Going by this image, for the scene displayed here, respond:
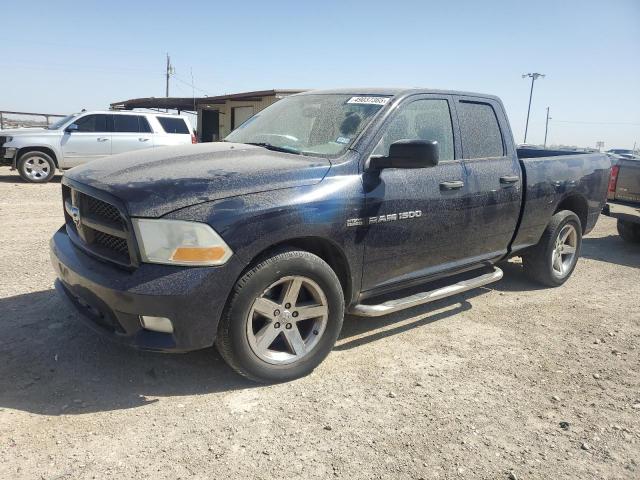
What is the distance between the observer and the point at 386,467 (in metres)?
2.49

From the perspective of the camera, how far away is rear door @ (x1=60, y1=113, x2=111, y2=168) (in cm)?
1251

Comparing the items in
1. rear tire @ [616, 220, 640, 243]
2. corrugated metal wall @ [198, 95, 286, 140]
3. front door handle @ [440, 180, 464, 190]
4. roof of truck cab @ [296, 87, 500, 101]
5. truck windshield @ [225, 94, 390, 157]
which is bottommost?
rear tire @ [616, 220, 640, 243]

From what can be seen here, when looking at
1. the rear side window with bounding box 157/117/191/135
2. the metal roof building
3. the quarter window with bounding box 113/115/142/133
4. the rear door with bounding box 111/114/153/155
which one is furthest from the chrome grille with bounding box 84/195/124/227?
the metal roof building

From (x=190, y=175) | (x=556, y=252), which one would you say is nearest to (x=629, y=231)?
(x=556, y=252)

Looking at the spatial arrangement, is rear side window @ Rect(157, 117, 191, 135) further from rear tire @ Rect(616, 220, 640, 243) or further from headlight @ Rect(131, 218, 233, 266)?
headlight @ Rect(131, 218, 233, 266)

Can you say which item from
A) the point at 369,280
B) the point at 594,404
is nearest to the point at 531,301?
the point at 594,404

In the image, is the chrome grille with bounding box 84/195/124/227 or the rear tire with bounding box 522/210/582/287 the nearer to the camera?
the chrome grille with bounding box 84/195/124/227

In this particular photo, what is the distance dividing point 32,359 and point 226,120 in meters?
26.1

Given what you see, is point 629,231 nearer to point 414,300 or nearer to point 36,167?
point 414,300

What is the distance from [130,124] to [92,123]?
903 mm

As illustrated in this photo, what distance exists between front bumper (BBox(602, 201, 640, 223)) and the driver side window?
4.64 meters

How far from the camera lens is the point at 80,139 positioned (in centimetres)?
1261

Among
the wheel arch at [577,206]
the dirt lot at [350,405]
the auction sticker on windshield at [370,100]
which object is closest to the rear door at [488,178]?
the dirt lot at [350,405]

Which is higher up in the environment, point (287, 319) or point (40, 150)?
point (40, 150)
